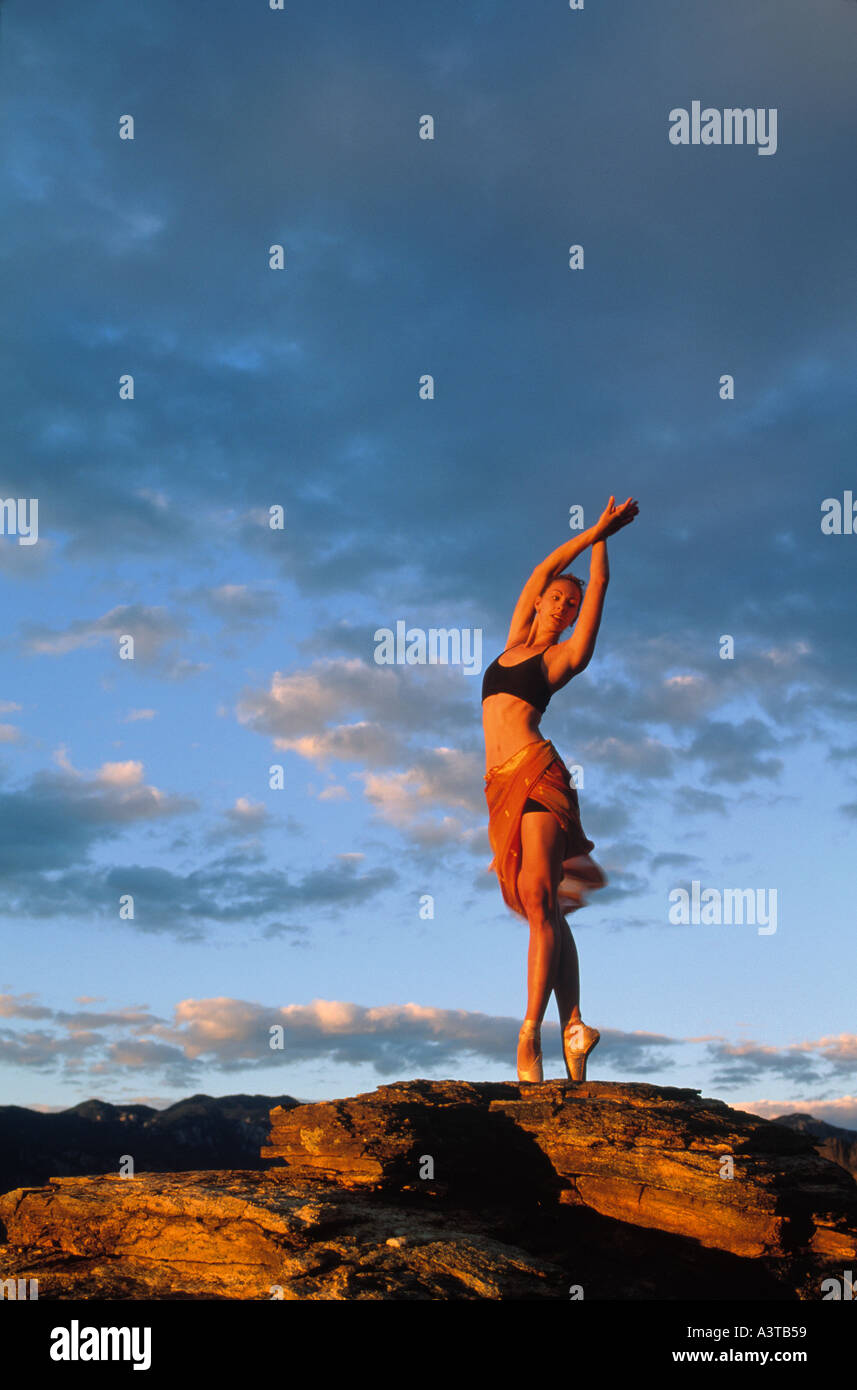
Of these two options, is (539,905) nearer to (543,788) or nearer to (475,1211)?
(543,788)

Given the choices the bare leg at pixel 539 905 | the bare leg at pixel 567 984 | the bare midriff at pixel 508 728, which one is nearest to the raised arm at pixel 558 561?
the bare midriff at pixel 508 728

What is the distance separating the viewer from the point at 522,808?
15.3 meters

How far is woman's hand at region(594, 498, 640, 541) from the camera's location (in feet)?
51.6

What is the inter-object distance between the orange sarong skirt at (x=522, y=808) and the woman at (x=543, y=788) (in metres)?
0.02

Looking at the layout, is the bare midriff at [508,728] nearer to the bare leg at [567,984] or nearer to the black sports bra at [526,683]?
the black sports bra at [526,683]

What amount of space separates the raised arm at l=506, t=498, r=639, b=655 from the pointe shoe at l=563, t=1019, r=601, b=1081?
19.2 feet

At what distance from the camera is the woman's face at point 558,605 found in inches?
644

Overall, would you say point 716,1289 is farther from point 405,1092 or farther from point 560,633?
point 560,633

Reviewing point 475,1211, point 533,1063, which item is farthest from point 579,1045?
point 475,1211

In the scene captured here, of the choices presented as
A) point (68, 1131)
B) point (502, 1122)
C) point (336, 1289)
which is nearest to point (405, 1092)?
point (502, 1122)

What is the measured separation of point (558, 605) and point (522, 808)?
3286 mm

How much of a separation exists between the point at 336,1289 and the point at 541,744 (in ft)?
25.9

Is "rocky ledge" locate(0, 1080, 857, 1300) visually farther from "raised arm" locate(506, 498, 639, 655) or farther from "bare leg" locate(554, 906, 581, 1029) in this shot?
"raised arm" locate(506, 498, 639, 655)
